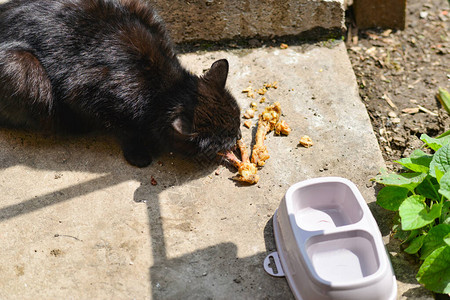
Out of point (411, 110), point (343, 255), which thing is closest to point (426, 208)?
point (343, 255)

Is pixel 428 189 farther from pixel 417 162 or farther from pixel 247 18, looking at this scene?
pixel 247 18

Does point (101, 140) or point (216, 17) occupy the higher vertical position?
point (216, 17)

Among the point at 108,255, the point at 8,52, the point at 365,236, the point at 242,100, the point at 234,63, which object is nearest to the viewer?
Answer: the point at 365,236

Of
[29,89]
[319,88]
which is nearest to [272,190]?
[319,88]

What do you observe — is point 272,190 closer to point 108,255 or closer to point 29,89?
point 108,255

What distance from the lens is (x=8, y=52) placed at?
3135 millimetres

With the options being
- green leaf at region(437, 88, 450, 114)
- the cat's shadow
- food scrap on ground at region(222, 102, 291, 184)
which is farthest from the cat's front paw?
green leaf at region(437, 88, 450, 114)

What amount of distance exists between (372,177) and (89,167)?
192 centimetres

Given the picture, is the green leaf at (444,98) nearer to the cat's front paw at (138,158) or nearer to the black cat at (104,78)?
the black cat at (104,78)

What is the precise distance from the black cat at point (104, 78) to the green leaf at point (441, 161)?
1.22 meters

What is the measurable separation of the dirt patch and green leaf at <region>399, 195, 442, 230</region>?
73 centimetres

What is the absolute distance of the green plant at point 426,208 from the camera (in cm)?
254

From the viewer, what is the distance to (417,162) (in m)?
3.04

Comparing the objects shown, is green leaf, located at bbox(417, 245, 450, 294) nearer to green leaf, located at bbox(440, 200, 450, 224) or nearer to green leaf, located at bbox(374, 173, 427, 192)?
green leaf, located at bbox(440, 200, 450, 224)
